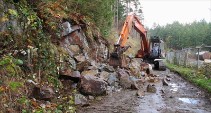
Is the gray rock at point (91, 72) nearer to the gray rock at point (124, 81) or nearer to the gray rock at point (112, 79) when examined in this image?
the gray rock at point (112, 79)

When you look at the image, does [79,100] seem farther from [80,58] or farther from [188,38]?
[188,38]

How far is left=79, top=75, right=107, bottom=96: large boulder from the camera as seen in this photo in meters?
10.2

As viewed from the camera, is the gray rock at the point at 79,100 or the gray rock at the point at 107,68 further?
the gray rock at the point at 107,68

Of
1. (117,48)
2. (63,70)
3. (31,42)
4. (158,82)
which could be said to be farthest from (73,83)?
(158,82)

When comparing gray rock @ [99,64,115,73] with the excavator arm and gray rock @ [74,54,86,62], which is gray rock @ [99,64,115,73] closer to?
gray rock @ [74,54,86,62]

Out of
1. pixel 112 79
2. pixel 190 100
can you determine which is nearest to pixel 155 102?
pixel 190 100

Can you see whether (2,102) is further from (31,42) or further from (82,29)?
(82,29)

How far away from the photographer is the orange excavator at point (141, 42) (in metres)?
14.5

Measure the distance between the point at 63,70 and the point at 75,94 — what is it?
1483 millimetres

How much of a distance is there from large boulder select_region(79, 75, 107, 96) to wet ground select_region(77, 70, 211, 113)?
291 mm

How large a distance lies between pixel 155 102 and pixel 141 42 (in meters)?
12.5

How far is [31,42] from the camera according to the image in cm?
989

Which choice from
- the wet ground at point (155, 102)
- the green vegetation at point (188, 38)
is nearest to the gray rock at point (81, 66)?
the wet ground at point (155, 102)

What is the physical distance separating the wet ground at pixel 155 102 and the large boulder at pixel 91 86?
0.96 ft
